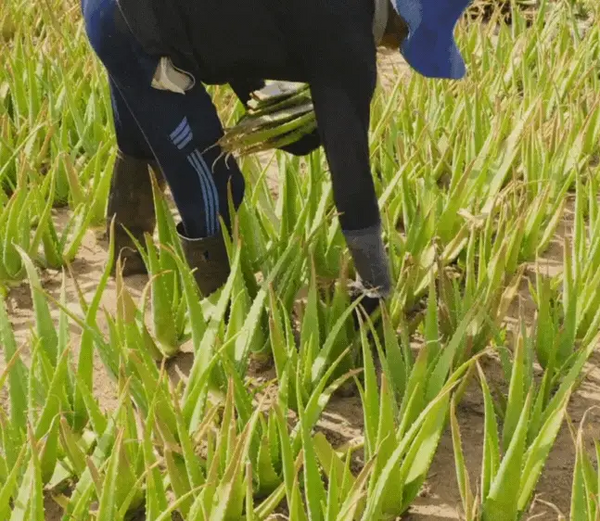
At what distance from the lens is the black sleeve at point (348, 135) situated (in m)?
0.98

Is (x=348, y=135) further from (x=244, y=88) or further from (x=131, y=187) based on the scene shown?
(x=131, y=187)

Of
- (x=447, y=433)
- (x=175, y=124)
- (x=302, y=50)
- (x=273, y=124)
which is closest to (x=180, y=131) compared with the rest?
(x=175, y=124)

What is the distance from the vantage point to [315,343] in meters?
1.09

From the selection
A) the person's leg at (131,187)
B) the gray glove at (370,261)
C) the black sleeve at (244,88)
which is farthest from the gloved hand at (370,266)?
the person's leg at (131,187)

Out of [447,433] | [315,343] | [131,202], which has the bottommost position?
[447,433]

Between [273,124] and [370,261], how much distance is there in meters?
0.23

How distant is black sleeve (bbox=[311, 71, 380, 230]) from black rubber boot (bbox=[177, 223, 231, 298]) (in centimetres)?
23

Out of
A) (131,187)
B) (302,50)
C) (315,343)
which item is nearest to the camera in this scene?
(302,50)

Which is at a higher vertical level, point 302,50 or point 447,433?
point 302,50

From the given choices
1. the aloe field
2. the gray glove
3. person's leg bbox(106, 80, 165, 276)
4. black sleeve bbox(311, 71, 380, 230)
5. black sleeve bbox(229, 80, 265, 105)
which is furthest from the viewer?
person's leg bbox(106, 80, 165, 276)

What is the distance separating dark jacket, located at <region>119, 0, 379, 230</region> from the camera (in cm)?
96

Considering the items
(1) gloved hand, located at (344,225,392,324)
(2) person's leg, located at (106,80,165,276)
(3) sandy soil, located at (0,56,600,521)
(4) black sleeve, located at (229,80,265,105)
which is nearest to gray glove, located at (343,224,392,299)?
(1) gloved hand, located at (344,225,392,324)

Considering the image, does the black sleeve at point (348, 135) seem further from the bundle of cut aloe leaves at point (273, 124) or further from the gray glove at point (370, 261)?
the bundle of cut aloe leaves at point (273, 124)

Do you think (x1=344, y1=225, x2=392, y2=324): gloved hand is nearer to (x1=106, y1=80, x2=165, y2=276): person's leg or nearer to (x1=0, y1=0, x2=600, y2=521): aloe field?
(x1=0, y1=0, x2=600, y2=521): aloe field
